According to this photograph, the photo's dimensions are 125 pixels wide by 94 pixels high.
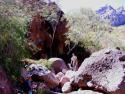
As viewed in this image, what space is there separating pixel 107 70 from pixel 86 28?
53.8 feet

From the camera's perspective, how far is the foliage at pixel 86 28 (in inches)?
1174

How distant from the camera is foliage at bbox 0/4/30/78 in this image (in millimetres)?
12375

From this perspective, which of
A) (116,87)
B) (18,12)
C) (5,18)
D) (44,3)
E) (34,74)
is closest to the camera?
(5,18)

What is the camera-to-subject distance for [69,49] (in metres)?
29.5

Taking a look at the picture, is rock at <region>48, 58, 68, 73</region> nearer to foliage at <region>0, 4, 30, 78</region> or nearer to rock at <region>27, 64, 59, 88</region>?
rock at <region>27, 64, 59, 88</region>

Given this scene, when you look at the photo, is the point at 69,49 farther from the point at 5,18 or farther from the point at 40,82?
the point at 5,18

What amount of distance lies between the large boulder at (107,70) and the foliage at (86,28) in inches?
542

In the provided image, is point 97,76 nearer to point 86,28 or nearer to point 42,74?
point 42,74

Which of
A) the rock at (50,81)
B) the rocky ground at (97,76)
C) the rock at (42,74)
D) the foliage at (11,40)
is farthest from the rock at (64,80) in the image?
the foliage at (11,40)

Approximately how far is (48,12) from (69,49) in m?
3.97

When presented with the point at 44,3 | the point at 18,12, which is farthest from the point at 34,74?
the point at 44,3

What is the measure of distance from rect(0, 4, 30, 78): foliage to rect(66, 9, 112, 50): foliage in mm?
15532

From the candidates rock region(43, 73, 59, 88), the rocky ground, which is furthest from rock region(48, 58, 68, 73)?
the rocky ground

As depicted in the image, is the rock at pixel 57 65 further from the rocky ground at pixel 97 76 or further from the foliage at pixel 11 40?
the foliage at pixel 11 40
